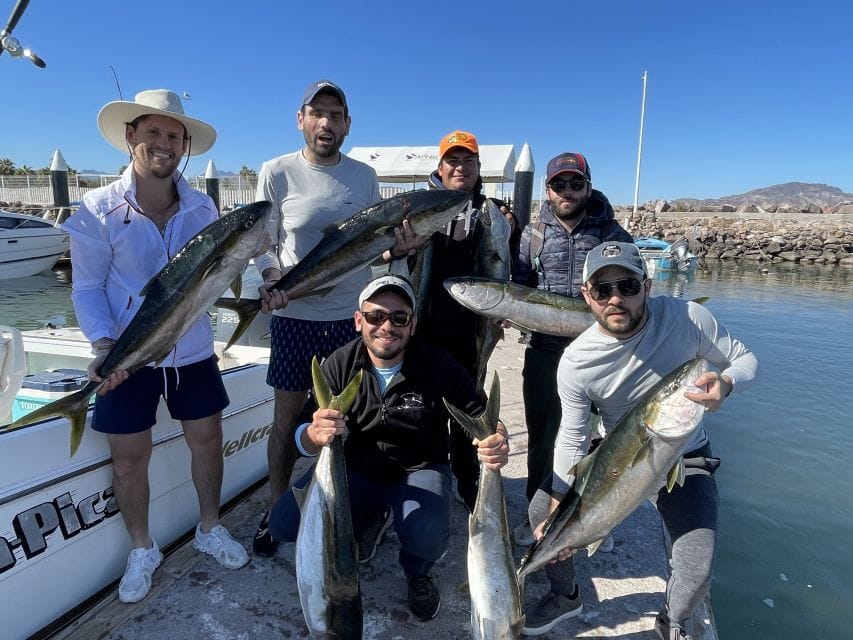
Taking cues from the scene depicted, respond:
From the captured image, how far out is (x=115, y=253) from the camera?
270cm

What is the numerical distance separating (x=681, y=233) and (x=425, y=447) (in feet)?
139

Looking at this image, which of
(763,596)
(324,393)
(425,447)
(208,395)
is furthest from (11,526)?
(763,596)

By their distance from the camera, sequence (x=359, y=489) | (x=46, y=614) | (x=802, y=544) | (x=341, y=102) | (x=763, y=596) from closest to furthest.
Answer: (x=46, y=614) → (x=359, y=489) → (x=341, y=102) → (x=763, y=596) → (x=802, y=544)

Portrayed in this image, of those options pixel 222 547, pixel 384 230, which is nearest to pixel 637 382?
pixel 384 230

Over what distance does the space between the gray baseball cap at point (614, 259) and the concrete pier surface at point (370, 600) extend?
5.88 ft

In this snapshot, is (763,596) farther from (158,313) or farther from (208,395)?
(158,313)

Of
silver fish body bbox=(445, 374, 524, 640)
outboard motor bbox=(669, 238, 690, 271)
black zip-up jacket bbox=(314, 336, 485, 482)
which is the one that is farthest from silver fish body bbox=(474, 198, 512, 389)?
outboard motor bbox=(669, 238, 690, 271)

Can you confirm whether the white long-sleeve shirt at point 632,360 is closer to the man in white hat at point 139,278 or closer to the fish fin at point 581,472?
the fish fin at point 581,472

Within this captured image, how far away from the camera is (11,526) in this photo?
2.34 m

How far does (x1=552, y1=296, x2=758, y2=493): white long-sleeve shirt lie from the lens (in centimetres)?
265

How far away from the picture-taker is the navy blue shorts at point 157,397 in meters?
2.72

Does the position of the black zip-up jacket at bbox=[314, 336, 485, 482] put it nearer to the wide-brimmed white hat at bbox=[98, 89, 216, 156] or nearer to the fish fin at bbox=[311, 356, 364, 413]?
the fish fin at bbox=[311, 356, 364, 413]

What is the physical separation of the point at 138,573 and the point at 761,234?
4469 cm

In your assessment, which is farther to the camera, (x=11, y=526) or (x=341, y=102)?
(x=341, y=102)
